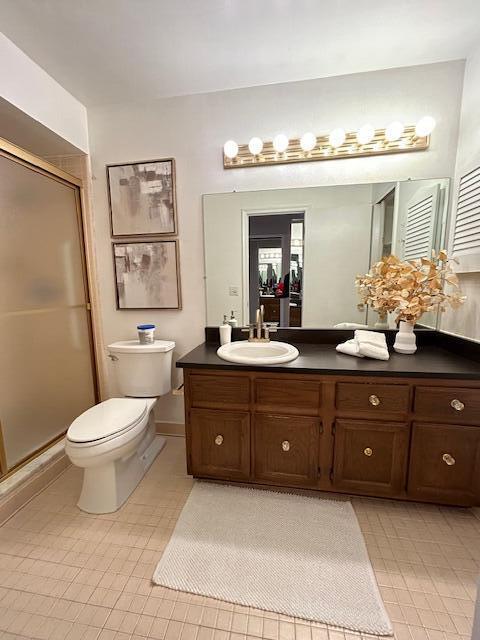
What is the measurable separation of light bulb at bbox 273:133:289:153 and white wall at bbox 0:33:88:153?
134cm

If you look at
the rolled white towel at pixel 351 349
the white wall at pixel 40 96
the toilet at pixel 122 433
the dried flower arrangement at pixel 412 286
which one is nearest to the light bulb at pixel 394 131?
the dried flower arrangement at pixel 412 286

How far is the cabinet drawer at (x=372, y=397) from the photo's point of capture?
1.35 m

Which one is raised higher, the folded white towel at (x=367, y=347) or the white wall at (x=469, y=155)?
the white wall at (x=469, y=155)

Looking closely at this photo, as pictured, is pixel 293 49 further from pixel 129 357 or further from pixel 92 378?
pixel 92 378

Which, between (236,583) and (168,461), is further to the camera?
(168,461)

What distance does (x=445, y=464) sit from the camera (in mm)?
1357

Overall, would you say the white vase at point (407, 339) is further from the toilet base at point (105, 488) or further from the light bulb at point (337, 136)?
the toilet base at point (105, 488)

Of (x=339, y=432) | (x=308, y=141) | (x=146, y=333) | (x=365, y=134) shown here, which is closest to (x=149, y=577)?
(x=339, y=432)

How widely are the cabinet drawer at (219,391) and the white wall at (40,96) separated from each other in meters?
1.75

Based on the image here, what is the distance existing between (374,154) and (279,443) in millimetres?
1791

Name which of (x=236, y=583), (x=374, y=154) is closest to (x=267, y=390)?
(x=236, y=583)

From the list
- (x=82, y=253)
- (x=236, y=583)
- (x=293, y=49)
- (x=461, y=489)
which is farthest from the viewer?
(x=82, y=253)

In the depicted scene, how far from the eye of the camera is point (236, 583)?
1.11 metres

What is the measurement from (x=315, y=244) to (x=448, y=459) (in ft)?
4.47
